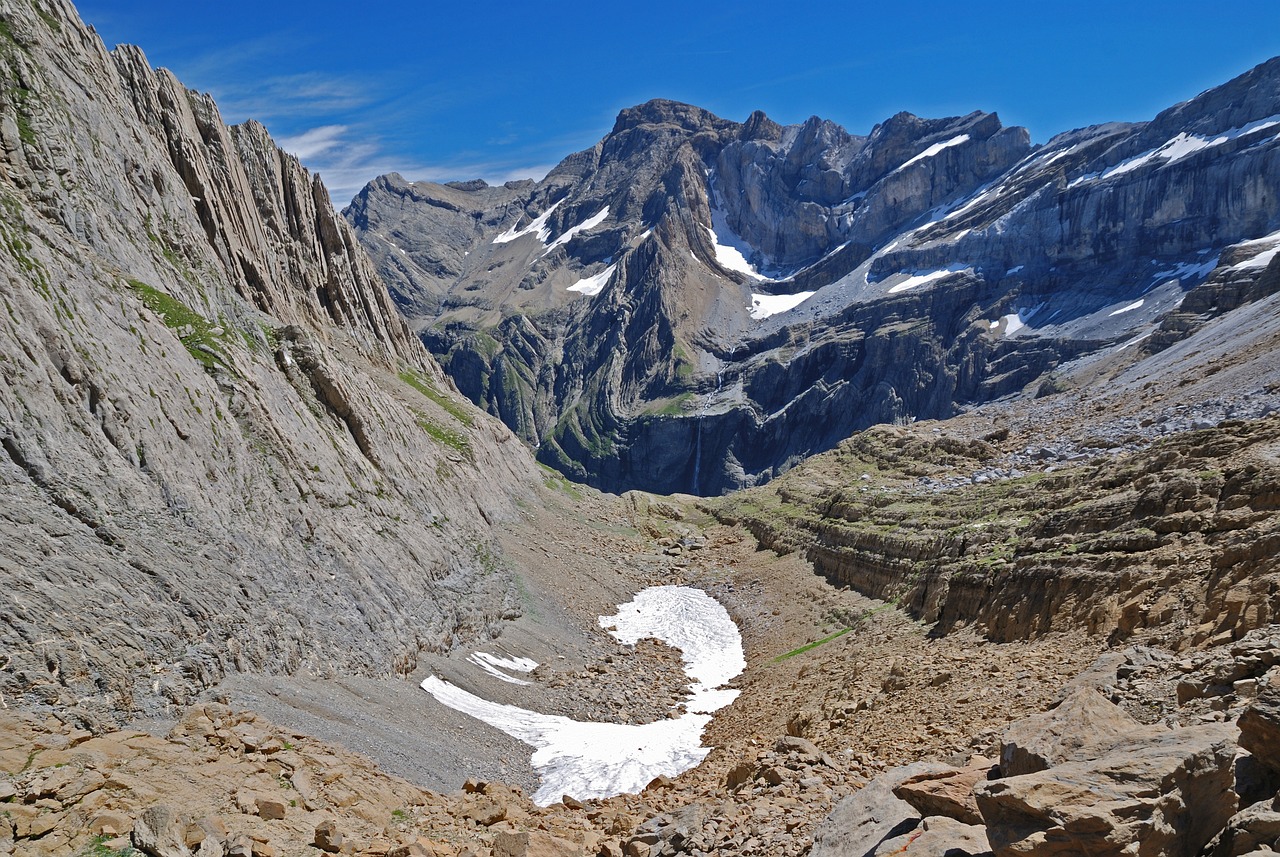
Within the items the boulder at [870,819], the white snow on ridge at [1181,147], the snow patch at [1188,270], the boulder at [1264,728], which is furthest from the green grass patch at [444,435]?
the white snow on ridge at [1181,147]

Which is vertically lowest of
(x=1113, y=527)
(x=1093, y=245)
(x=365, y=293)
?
(x=1113, y=527)

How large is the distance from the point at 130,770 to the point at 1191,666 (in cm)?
1983

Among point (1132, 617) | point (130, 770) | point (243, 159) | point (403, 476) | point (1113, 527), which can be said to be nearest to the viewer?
point (130, 770)

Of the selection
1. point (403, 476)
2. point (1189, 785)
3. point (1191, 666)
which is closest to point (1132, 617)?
point (1191, 666)

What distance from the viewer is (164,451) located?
28.0 metres

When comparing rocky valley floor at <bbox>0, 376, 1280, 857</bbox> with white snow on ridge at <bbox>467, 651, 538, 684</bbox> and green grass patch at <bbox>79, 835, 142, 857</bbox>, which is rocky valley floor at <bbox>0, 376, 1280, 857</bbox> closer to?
green grass patch at <bbox>79, 835, 142, 857</bbox>

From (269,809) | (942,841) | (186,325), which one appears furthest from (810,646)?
(186,325)

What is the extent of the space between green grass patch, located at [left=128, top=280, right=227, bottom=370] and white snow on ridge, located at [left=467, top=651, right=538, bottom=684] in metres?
16.8

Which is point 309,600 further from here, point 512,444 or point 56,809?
point 512,444

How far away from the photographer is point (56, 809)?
14281mm

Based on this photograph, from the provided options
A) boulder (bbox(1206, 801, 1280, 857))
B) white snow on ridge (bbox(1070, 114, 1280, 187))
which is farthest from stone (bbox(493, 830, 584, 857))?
white snow on ridge (bbox(1070, 114, 1280, 187))

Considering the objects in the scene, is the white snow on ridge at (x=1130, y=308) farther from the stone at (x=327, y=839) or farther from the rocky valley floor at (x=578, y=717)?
the stone at (x=327, y=839)

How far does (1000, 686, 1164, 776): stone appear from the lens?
39.5 ft

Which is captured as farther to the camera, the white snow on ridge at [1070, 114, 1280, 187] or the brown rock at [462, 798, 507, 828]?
the white snow on ridge at [1070, 114, 1280, 187]
